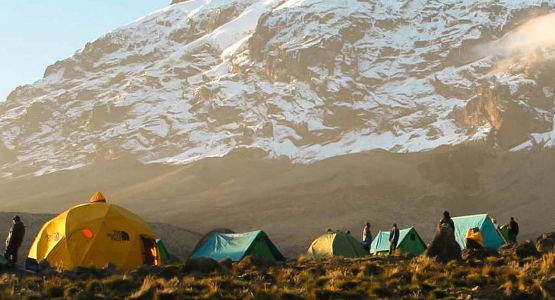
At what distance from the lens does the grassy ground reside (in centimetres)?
1271

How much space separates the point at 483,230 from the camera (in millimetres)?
31781

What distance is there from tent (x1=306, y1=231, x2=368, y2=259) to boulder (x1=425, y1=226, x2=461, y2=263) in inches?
444

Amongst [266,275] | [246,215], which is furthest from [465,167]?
[266,275]

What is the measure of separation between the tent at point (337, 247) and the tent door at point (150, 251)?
353 inches

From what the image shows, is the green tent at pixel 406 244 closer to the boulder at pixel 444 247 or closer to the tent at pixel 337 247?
the tent at pixel 337 247

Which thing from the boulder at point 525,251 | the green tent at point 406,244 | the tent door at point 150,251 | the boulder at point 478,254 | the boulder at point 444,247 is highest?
the tent door at point 150,251

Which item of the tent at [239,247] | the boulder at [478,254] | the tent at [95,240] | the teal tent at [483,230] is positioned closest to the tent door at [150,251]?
the tent at [95,240]

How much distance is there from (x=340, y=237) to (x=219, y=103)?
15847cm

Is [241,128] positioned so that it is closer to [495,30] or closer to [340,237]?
[495,30]

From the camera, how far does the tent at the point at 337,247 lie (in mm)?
30203

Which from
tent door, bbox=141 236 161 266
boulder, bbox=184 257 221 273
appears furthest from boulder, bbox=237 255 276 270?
tent door, bbox=141 236 161 266

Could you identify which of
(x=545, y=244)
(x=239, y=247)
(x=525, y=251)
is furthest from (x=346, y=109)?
(x=525, y=251)

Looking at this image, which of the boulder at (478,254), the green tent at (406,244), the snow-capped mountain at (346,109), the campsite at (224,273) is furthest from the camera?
the snow-capped mountain at (346,109)

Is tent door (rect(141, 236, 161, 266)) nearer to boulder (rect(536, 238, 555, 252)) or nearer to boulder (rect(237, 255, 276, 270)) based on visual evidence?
boulder (rect(237, 255, 276, 270))
